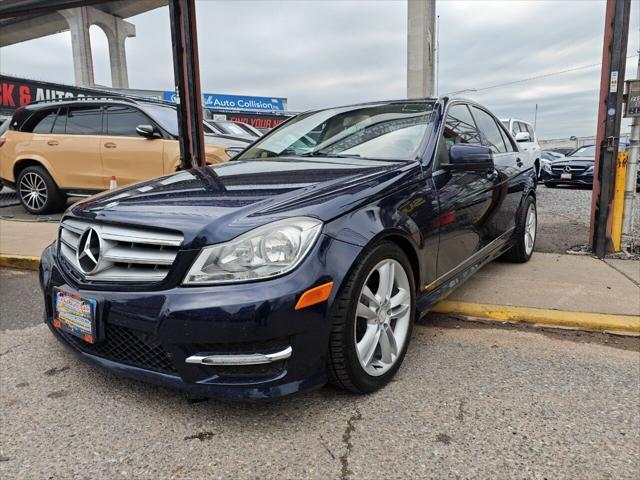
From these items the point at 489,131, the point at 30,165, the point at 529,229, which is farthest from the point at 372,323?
the point at 30,165

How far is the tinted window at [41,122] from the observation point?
297 inches

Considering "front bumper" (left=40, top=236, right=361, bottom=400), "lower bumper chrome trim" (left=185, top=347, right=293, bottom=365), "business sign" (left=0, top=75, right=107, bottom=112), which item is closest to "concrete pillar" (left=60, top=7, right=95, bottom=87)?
"business sign" (left=0, top=75, right=107, bottom=112)

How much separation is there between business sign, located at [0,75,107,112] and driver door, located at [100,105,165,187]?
6863mm

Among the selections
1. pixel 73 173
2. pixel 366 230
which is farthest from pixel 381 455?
pixel 73 173

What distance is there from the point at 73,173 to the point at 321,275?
6.72m

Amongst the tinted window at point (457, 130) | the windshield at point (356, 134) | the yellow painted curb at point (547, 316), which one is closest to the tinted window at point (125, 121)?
the windshield at point (356, 134)

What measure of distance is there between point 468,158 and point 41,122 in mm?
7218

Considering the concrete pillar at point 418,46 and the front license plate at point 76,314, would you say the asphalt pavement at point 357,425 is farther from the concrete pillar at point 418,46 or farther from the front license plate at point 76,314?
the concrete pillar at point 418,46

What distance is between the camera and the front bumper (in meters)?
1.81

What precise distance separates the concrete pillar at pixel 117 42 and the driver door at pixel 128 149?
35225mm

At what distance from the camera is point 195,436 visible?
199 cm

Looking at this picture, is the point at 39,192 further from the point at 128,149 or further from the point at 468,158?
the point at 468,158

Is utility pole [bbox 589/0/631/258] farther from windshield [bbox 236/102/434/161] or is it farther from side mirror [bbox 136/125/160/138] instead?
side mirror [bbox 136/125/160/138]

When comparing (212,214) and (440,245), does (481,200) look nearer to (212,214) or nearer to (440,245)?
(440,245)
